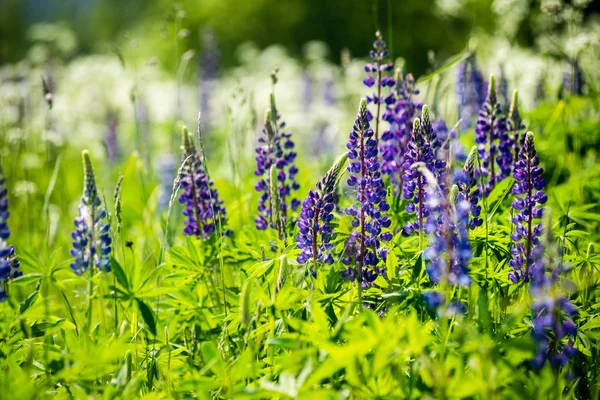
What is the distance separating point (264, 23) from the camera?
2073 cm

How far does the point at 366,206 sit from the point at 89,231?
98 centimetres

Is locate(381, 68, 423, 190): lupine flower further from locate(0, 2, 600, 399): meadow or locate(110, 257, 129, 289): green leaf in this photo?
locate(110, 257, 129, 289): green leaf

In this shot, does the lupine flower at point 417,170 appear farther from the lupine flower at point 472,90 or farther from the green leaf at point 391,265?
the lupine flower at point 472,90

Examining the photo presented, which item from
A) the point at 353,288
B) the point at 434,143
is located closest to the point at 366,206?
the point at 353,288

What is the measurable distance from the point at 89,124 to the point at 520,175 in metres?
7.34

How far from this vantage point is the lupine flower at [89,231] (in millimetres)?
2031

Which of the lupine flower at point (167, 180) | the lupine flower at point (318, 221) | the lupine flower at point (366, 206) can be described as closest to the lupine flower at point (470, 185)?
the lupine flower at point (366, 206)

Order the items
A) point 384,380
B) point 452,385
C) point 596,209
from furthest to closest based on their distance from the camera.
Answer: point 596,209 → point 384,380 → point 452,385

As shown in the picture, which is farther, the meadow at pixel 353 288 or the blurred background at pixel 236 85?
the blurred background at pixel 236 85

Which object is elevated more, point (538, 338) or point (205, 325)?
point (538, 338)

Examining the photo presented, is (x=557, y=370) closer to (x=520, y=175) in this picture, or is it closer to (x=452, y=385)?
(x=452, y=385)

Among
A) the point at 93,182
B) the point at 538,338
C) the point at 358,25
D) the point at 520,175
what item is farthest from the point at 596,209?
the point at 358,25

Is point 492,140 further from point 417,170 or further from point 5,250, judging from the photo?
point 5,250

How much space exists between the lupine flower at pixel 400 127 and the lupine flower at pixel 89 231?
1342 mm
